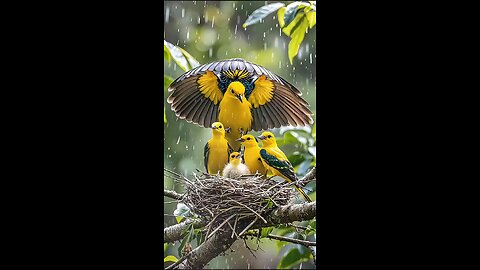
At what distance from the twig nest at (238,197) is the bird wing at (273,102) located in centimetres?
14

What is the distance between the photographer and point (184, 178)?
1426mm

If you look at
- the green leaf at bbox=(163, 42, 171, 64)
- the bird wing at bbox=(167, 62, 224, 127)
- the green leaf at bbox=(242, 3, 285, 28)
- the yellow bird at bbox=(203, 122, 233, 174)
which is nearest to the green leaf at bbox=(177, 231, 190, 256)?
the yellow bird at bbox=(203, 122, 233, 174)

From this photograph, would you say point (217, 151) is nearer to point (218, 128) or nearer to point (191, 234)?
point (218, 128)

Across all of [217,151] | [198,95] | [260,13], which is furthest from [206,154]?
[260,13]

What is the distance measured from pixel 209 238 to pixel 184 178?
140 mm

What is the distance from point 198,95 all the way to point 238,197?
0.25 meters

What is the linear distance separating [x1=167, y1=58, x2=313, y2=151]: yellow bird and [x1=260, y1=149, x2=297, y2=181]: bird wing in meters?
0.07

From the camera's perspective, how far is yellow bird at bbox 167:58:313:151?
1441 mm

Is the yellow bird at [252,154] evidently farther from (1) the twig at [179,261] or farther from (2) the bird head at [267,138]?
(1) the twig at [179,261]

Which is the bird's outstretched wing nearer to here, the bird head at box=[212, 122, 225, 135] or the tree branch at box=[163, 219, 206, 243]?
the bird head at box=[212, 122, 225, 135]

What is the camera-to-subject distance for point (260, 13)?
5.10 feet
